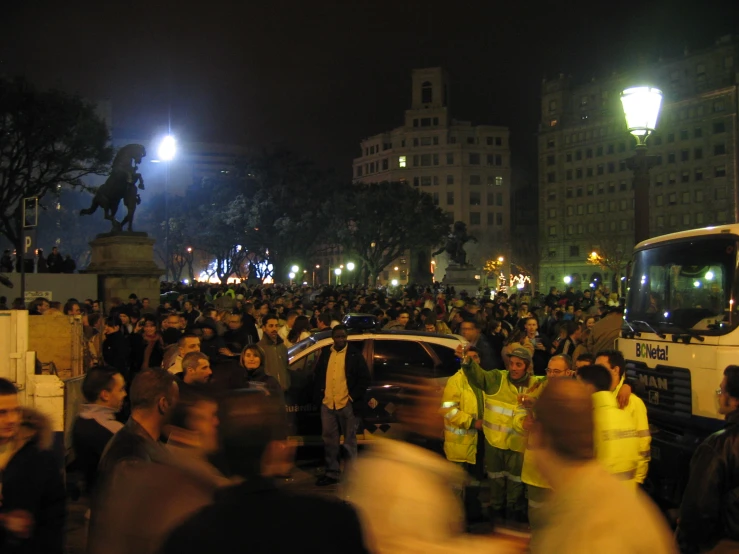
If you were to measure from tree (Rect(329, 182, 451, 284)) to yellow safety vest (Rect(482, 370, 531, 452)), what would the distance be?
4950cm

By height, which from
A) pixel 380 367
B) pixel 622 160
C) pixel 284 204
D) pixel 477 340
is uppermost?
pixel 622 160

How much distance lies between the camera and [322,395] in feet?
29.9

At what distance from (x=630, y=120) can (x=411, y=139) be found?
118755mm

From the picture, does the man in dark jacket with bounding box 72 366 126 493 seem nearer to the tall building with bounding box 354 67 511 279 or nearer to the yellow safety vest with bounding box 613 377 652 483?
the yellow safety vest with bounding box 613 377 652 483

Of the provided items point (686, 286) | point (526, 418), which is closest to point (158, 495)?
point (526, 418)

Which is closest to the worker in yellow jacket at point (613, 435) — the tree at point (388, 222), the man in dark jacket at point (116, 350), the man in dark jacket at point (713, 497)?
the man in dark jacket at point (713, 497)

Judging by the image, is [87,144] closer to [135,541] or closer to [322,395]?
[322,395]

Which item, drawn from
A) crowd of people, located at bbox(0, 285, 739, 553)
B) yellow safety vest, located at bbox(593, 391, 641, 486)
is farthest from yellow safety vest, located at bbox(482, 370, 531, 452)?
yellow safety vest, located at bbox(593, 391, 641, 486)

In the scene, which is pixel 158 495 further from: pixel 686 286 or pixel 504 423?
pixel 686 286

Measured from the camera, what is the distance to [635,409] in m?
6.52

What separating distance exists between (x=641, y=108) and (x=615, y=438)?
22.5ft

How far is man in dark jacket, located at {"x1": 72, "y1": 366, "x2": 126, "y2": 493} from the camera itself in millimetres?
4660

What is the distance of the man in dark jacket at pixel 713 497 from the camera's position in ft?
14.9

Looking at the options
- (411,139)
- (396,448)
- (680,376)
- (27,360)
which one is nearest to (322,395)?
(27,360)
